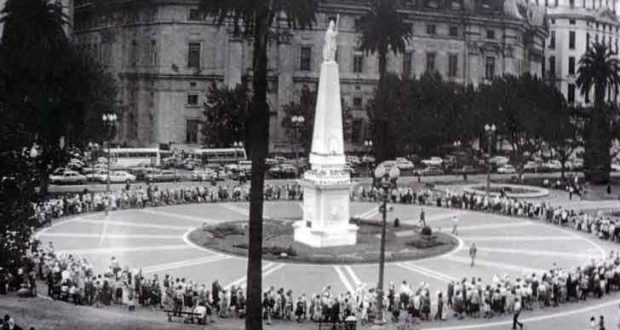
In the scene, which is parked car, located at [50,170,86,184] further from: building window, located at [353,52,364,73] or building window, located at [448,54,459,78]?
building window, located at [448,54,459,78]

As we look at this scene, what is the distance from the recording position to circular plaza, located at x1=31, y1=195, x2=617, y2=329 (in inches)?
1219

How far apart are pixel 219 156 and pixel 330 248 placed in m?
33.1

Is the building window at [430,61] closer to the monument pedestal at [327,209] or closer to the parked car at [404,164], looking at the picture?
the parked car at [404,164]

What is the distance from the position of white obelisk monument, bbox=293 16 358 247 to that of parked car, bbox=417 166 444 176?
30524mm

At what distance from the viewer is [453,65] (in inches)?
3428

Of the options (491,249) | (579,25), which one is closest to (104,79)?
(491,249)

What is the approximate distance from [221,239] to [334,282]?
9.39 meters

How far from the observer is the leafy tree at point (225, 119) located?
6794 cm

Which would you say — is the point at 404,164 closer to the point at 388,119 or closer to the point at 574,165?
the point at 388,119

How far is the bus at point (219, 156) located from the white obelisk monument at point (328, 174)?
103ft

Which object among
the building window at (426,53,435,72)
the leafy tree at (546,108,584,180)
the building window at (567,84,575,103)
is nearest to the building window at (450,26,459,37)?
the building window at (426,53,435,72)

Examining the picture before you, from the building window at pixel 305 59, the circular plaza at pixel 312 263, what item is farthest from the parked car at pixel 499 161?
the circular plaza at pixel 312 263

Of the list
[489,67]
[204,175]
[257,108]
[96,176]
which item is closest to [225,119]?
[204,175]

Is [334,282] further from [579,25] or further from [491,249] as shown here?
[579,25]
